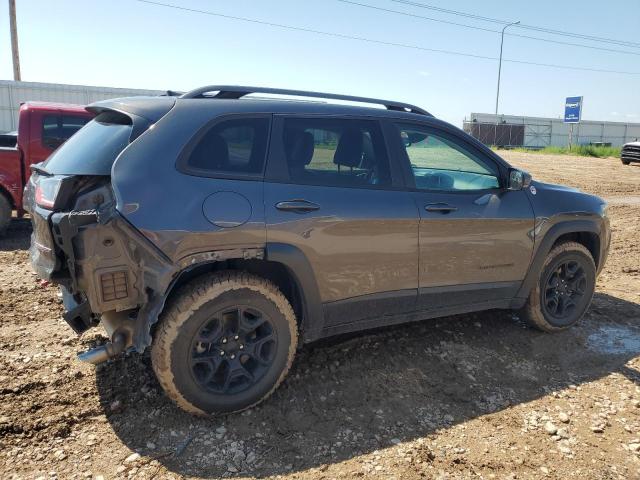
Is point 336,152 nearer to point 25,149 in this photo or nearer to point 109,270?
point 109,270

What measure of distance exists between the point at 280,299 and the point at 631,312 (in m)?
3.76

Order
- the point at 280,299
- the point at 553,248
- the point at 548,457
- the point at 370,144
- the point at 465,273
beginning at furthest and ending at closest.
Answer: the point at 553,248
the point at 465,273
the point at 370,144
the point at 280,299
the point at 548,457

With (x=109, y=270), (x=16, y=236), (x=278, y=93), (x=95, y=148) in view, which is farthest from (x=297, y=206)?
(x=16, y=236)

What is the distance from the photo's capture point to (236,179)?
304 cm

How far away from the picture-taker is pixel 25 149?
736cm

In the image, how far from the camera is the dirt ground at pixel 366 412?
9.00 ft

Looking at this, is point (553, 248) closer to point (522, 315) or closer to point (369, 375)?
point (522, 315)

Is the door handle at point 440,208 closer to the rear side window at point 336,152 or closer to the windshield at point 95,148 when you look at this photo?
the rear side window at point 336,152

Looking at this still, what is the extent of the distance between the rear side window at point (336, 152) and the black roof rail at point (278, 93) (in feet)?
0.95

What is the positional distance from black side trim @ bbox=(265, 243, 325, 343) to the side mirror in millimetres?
1846

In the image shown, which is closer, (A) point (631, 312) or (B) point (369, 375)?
(B) point (369, 375)

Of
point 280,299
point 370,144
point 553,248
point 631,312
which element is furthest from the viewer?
point 631,312

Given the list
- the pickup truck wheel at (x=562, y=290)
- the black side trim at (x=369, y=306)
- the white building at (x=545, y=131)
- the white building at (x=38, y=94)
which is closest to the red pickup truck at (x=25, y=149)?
the black side trim at (x=369, y=306)

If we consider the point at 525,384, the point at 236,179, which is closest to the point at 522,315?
the point at 525,384
